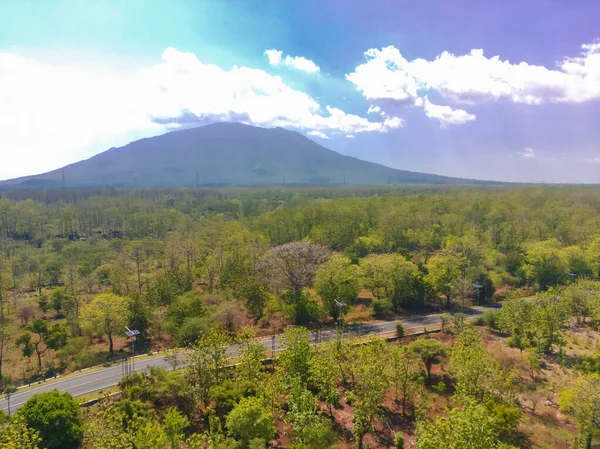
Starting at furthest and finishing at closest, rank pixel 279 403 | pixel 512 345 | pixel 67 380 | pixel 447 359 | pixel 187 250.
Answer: pixel 187 250 < pixel 512 345 < pixel 447 359 < pixel 67 380 < pixel 279 403

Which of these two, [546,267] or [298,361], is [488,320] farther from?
[298,361]

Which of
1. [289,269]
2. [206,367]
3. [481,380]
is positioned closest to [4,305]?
[289,269]

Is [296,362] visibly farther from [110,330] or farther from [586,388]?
[110,330]

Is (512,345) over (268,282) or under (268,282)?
under

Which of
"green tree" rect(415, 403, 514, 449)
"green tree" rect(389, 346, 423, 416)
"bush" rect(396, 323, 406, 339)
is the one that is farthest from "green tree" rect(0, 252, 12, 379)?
"green tree" rect(415, 403, 514, 449)

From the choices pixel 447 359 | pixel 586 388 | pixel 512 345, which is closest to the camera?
pixel 586 388

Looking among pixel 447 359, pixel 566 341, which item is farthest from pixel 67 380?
pixel 566 341

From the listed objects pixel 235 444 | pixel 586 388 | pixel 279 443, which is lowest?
pixel 279 443
